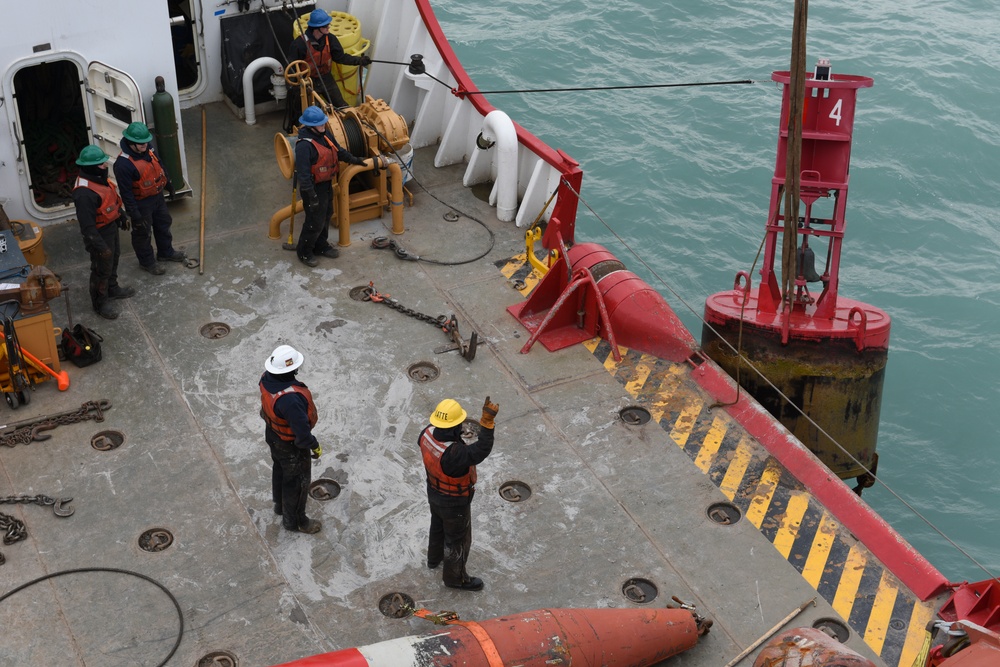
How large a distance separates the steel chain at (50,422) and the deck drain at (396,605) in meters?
2.93

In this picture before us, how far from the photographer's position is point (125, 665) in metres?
6.88

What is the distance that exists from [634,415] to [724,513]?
1.24 meters

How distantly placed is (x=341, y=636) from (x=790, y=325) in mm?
4560

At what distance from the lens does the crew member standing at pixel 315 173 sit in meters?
10.0

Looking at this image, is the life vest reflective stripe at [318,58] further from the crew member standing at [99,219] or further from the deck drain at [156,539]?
the deck drain at [156,539]

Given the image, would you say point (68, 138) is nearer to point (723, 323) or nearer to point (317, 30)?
point (317, 30)

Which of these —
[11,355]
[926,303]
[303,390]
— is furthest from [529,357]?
[926,303]

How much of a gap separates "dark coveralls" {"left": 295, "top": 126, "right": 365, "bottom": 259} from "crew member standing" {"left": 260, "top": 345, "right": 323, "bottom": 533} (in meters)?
3.09

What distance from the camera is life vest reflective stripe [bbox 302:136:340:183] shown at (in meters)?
10.1

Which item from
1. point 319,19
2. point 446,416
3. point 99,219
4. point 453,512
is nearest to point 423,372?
point 453,512

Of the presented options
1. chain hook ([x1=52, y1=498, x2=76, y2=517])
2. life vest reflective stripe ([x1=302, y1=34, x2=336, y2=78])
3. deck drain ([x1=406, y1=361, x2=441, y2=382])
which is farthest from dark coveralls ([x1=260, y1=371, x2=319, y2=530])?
life vest reflective stripe ([x1=302, y1=34, x2=336, y2=78])

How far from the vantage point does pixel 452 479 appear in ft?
22.9

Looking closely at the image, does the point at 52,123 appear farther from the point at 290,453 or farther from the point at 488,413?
the point at 488,413

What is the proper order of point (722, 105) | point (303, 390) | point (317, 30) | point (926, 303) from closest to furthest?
point (303, 390) → point (317, 30) → point (926, 303) → point (722, 105)
